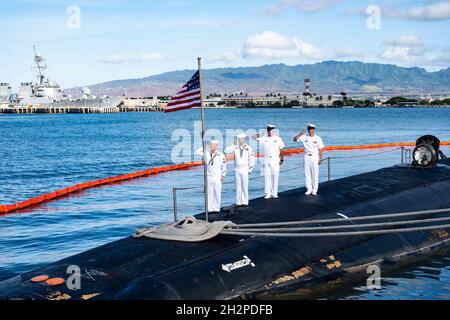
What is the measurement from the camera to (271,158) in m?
17.2

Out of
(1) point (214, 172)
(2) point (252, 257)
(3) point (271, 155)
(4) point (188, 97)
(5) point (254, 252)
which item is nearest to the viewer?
(2) point (252, 257)

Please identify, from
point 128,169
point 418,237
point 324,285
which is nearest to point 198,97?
point 324,285

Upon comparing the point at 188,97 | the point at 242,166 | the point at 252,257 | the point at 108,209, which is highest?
the point at 188,97

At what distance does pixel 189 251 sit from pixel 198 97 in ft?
12.0

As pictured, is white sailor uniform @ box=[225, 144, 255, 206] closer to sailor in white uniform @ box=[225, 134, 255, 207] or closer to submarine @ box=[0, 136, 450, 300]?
sailor in white uniform @ box=[225, 134, 255, 207]

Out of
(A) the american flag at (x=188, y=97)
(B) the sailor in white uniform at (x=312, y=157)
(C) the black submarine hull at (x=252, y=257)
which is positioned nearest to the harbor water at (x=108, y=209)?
(C) the black submarine hull at (x=252, y=257)

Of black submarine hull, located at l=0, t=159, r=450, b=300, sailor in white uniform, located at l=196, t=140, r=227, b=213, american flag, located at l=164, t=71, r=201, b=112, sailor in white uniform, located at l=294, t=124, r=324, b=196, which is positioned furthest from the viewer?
sailor in white uniform, located at l=294, t=124, r=324, b=196

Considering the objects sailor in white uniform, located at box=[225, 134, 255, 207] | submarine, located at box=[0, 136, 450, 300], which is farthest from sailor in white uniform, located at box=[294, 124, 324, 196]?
sailor in white uniform, located at box=[225, 134, 255, 207]

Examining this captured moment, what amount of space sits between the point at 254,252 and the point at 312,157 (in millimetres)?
5519

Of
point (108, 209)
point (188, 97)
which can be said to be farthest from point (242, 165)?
point (108, 209)

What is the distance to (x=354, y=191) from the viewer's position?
1867 centimetres

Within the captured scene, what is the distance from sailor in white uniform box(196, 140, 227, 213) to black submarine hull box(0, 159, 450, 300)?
27.3 inches

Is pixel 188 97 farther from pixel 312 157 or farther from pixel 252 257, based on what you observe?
pixel 312 157

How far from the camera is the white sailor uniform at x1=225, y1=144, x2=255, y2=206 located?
16.3 meters
